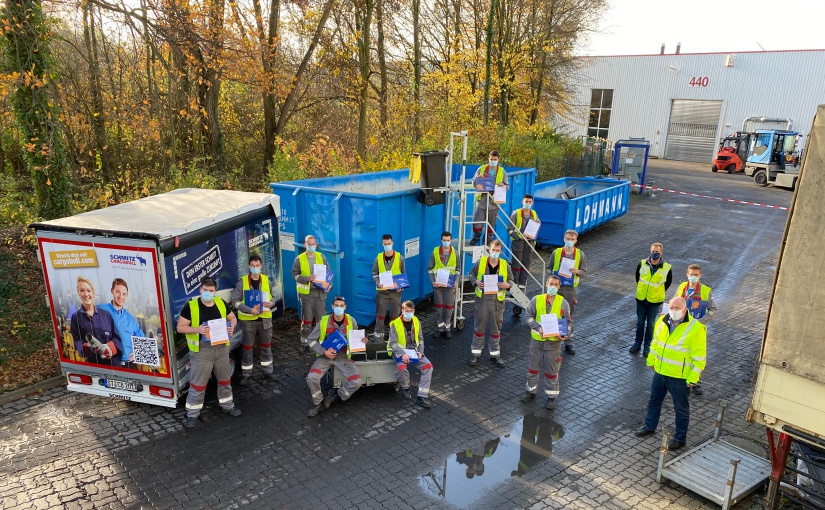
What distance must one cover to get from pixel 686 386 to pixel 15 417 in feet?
27.8

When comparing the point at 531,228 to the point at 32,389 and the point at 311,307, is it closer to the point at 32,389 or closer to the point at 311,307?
the point at 311,307

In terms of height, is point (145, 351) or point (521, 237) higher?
point (521, 237)

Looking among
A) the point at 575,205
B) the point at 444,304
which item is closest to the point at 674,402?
the point at 444,304

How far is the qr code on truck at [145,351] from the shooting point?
679 cm

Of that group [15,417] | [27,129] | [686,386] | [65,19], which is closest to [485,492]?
[686,386]

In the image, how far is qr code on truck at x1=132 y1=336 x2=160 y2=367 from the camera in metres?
6.79

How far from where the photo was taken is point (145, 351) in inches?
269

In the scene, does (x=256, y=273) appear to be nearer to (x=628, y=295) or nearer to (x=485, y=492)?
(x=485, y=492)

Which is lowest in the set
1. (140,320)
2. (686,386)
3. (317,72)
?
(686,386)

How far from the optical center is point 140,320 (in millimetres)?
6742

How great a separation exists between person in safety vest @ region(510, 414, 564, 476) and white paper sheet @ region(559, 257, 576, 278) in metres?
2.78

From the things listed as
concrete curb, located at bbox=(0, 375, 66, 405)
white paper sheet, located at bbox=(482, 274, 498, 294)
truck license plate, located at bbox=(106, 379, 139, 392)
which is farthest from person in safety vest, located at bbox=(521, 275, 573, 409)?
concrete curb, located at bbox=(0, 375, 66, 405)

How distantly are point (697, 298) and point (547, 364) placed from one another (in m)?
2.62

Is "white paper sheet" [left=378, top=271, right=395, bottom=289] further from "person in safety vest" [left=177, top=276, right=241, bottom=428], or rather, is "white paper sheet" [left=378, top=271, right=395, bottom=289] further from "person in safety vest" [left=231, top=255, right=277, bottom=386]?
"person in safety vest" [left=177, top=276, right=241, bottom=428]
